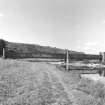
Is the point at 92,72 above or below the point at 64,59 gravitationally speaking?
below

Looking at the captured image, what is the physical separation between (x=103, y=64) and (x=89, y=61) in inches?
61.9

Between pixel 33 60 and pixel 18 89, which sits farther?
pixel 33 60

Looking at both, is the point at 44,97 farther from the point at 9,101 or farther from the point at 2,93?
the point at 2,93

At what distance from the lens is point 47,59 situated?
16.4 metres

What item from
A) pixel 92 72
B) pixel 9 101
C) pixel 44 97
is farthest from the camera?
pixel 92 72

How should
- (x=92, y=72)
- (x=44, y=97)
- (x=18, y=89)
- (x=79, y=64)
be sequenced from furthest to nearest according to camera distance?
1. (x=79, y=64)
2. (x=92, y=72)
3. (x=18, y=89)
4. (x=44, y=97)

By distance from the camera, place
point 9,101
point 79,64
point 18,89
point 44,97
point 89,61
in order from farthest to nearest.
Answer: point 89,61, point 79,64, point 18,89, point 44,97, point 9,101

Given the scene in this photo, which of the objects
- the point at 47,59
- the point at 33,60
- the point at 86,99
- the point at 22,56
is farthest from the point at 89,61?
the point at 86,99

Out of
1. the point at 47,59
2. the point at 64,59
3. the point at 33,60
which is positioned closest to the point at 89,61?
the point at 64,59

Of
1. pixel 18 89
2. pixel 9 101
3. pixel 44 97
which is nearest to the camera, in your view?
pixel 9 101

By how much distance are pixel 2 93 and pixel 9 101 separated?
0.72 meters

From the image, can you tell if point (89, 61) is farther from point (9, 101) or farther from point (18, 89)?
point (9, 101)

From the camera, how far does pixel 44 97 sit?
176 inches

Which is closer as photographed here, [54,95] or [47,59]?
[54,95]
